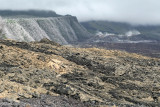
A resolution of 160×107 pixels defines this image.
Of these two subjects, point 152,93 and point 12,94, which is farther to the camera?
point 152,93

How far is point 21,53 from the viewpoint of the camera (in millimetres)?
34250

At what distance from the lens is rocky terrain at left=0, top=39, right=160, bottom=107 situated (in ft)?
76.5

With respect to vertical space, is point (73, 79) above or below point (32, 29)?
below

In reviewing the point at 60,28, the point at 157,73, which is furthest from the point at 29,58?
A: the point at 60,28

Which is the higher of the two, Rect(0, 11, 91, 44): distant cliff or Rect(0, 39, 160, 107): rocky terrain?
Rect(0, 11, 91, 44): distant cliff

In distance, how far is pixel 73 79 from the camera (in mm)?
30062

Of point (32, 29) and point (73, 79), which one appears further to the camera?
point (32, 29)

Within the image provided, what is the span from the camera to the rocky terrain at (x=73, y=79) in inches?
A: 918

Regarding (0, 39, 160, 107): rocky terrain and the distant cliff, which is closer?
(0, 39, 160, 107): rocky terrain

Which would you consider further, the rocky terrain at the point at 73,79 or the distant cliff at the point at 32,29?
the distant cliff at the point at 32,29

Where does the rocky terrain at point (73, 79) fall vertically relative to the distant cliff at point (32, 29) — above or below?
below

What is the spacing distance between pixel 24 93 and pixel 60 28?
536ft

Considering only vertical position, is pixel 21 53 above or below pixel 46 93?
above

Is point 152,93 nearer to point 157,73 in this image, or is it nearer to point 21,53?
point 157,73
